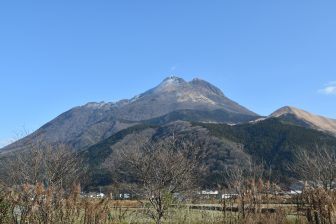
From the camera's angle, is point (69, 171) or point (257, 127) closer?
point (69, 171)

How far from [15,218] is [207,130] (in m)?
146

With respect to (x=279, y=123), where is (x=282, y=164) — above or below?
below

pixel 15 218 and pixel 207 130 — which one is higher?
pixel 207 130

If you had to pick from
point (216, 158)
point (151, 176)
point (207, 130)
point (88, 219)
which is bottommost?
point (88, 219)

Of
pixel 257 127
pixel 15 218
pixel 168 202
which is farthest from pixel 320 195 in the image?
pixel 257 127

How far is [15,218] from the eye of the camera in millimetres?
12547

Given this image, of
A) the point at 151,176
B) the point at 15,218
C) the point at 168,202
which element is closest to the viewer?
the point at 15,218

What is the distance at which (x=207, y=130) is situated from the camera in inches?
6191

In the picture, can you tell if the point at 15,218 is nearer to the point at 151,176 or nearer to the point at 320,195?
the point at 320,195

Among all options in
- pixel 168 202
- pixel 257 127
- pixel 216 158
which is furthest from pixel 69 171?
pixel 257 127

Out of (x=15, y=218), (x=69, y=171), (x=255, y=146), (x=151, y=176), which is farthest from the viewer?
(x=255, y=146)

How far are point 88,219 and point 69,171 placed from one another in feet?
82.2

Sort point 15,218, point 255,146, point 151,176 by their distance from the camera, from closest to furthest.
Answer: point 15,218
point 151,176
point 255,146

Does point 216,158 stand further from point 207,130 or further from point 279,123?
point 279,123
